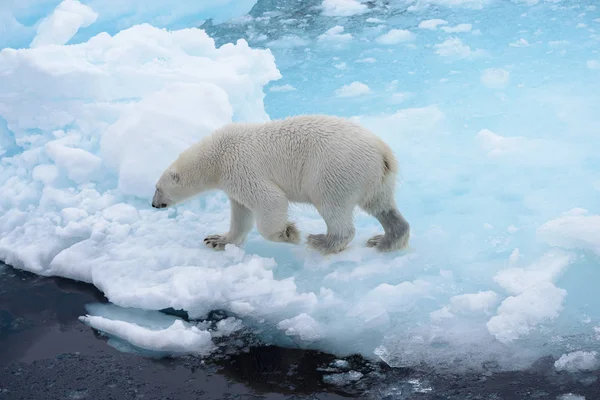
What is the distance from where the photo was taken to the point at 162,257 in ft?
13.6

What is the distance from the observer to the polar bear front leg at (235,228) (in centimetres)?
423

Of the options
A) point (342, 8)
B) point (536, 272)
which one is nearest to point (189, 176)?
point (536, 272)

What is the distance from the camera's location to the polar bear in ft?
12.4

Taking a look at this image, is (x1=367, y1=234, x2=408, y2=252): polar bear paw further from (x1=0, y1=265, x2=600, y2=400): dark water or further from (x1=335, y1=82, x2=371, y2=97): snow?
(x1=335, y1=82, x2=371, y2=97): snow

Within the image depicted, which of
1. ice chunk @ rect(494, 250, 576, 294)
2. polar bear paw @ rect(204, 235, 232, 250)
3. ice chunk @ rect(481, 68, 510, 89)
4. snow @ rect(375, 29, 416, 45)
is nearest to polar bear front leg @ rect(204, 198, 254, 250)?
polar bear paw @ rect(204, 235, 232, 250)

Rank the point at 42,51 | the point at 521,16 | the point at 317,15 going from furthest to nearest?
the point at 317,15, the point at 521,16, the point at 42,51

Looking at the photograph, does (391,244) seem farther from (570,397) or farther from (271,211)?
(570,397)

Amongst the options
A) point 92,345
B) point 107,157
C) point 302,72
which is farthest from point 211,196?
point 302,72

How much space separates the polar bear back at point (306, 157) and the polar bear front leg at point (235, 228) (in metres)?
0.21

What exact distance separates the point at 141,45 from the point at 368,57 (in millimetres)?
3014

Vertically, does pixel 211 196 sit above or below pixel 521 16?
Answer: below

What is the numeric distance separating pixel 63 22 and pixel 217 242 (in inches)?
170

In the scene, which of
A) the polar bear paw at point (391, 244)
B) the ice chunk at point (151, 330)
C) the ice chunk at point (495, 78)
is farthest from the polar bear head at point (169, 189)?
the ice chunk at point (495, 78)

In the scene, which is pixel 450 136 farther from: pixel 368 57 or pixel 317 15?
pixel 317 15
